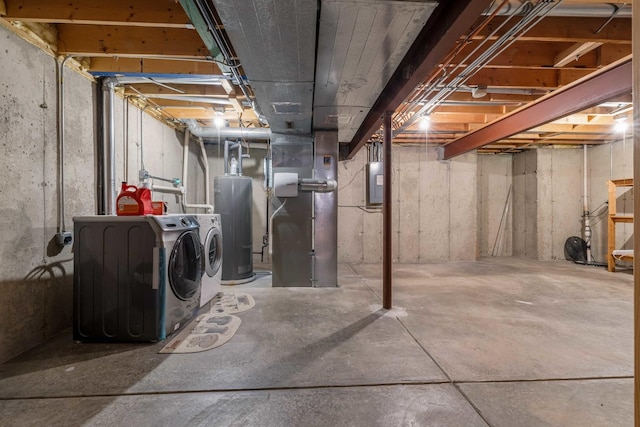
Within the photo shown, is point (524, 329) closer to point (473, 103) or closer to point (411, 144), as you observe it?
point (473, 103)

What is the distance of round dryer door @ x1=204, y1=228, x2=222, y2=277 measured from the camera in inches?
105

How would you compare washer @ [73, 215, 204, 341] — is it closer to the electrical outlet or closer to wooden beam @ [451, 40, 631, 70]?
the electrical outlet

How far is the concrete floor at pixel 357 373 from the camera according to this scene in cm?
129

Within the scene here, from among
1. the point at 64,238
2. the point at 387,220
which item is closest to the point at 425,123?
the point at 387,220

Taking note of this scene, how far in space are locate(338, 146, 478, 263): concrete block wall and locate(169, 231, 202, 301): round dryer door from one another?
3.38 m

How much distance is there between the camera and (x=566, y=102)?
2811 millimetres

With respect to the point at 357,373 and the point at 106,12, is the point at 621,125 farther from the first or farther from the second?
the point at 106,12

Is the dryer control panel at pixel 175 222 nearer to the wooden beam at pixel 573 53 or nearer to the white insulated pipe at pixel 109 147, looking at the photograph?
the white insulated pipe at pixel 109 147

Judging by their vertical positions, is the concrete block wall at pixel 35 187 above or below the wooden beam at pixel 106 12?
below

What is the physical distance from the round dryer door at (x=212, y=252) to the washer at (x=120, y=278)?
696mm

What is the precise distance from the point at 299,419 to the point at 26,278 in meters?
2.11

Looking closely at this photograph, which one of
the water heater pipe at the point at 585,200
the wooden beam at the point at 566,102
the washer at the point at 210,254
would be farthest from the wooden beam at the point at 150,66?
the water heater pipe at the point at 585,200

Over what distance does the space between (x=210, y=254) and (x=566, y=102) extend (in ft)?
13.2

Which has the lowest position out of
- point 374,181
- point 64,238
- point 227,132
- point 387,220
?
point 64,238
